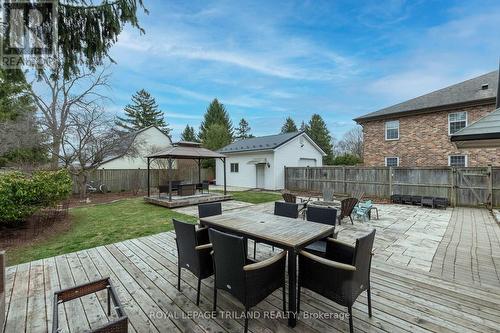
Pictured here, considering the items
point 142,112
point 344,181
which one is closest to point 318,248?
point 344,181

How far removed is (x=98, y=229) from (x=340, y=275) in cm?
678

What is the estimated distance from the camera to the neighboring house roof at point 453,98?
1220 centimetres

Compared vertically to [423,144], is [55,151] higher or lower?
lower

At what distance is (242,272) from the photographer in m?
2.18

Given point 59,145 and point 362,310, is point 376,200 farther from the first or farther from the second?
point 59,145

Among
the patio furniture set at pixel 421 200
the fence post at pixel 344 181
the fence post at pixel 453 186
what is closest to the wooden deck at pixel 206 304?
the patio furniture set at pixel 421 200

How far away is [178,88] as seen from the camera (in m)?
19.3

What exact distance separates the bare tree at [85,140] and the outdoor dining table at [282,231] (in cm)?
1198

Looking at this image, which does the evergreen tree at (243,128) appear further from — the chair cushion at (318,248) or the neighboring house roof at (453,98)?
the chair cushion at (318,248)

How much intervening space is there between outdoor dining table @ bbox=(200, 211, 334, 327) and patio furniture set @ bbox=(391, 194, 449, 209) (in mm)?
8777

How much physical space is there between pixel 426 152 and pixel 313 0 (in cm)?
1170

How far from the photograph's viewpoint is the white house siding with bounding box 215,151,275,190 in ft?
53.7

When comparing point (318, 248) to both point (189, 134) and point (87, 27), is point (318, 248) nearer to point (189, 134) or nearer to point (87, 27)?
point (87, 27)

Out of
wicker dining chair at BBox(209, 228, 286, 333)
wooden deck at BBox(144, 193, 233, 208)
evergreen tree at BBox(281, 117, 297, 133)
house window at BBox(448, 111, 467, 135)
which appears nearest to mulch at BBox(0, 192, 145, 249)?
wooden deck at BBox(144, 193, 233, 208)
